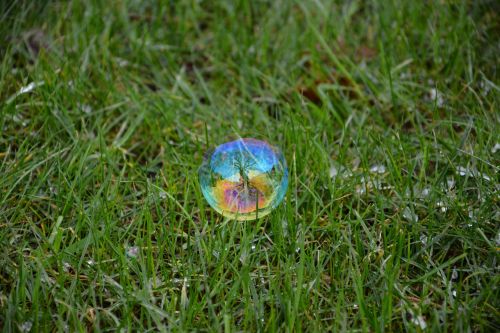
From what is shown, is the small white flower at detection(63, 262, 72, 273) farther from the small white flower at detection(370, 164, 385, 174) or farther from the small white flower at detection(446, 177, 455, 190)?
the small white flower at detection(446, 177, 455, 190)

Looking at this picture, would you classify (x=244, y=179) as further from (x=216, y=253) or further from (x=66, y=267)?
(x=66, y=267)

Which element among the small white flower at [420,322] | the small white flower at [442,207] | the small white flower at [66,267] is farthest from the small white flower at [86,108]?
the small white flower at [420,322]

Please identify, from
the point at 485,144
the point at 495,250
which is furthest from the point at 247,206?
the point at 485,144

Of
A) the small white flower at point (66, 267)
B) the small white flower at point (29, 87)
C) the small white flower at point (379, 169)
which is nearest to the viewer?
the small white flower at point (66, 267)

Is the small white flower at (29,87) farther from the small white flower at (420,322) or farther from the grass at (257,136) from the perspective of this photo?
the small white flower at (420,322)

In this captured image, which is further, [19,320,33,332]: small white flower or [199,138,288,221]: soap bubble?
[199,138,288,221]: soap bubble

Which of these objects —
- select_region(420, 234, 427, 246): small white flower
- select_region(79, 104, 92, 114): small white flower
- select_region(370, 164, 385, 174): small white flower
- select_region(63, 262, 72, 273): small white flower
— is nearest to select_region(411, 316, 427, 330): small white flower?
select_region(420, 234, 427, 246): small white flower

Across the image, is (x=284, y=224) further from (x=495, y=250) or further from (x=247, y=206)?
(x=495, y=250)
